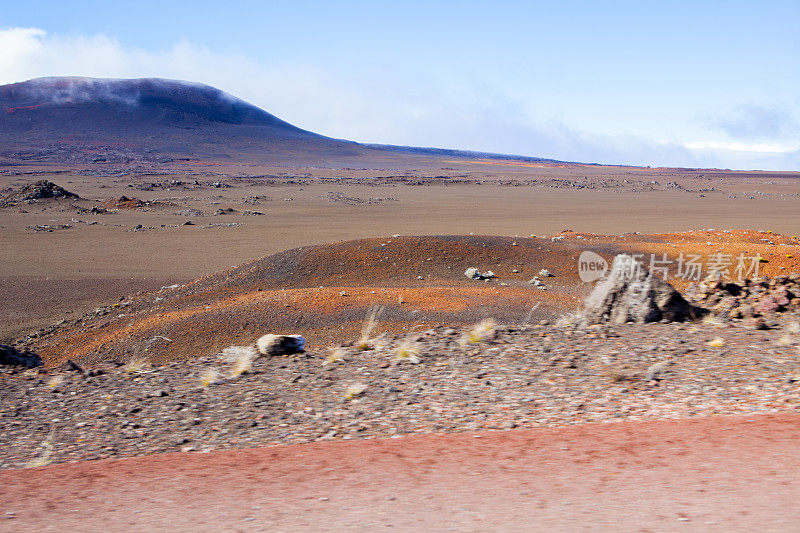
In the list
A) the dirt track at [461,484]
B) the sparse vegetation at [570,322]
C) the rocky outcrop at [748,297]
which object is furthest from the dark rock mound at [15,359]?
the rocky outcrop at [748,297]

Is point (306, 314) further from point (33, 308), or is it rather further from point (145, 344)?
point (33, 308)

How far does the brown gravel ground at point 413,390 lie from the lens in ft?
18.9

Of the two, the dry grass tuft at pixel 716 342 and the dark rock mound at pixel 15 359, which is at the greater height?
the dry grass tuft at pixel 716 342

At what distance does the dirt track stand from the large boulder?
391 cm

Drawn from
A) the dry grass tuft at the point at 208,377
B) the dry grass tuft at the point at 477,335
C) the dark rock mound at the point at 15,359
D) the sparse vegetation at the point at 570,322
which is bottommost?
the dark rock mound at the point at 15,359

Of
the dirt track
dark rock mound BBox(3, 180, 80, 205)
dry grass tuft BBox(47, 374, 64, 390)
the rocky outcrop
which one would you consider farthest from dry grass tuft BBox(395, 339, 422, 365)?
dark rock mound BBox(3, 180, 80, 205)

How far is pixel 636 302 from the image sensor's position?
A: 372 inches

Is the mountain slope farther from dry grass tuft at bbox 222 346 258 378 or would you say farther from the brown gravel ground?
the brown gravel ground

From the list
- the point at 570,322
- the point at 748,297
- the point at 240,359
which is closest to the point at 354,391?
the point at 240,359

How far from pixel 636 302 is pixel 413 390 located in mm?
4082

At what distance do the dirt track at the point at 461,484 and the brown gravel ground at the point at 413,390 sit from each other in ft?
1.53

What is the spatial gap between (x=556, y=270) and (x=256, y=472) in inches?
532

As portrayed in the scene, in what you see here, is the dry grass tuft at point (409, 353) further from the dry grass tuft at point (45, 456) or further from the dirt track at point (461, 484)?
the dry grass tuft at point (45, 456)

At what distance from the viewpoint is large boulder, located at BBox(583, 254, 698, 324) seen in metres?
9.31
